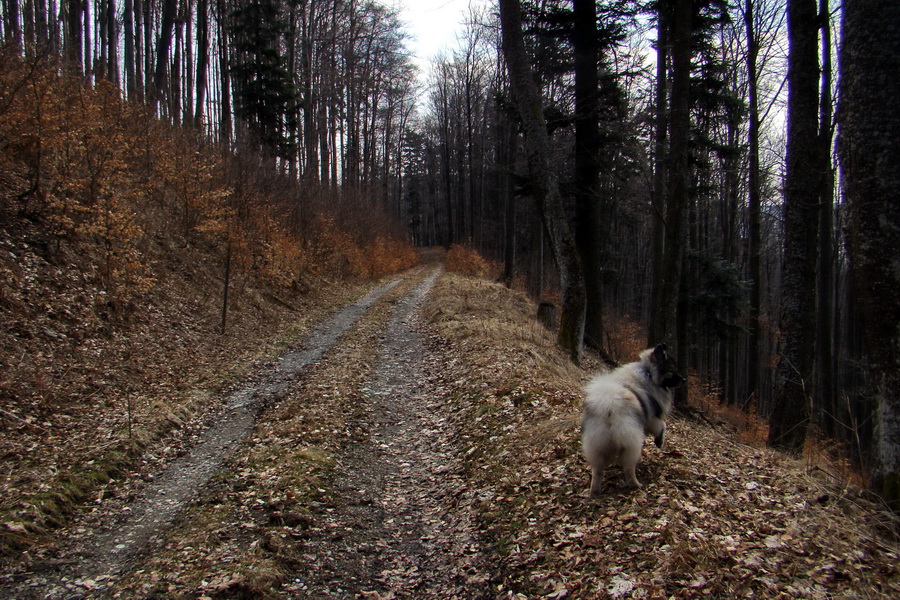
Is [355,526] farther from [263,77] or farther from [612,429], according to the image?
[263,77]

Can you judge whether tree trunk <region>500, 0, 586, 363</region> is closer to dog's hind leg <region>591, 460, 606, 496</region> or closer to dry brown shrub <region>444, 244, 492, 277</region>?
dog's hind leg <region>591, 460, 606, 496</region>

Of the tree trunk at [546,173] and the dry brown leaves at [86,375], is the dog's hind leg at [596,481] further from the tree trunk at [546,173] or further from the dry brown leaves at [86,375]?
the tree trunk at [546,173]

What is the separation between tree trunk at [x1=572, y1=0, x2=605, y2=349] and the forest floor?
6275 millimetres

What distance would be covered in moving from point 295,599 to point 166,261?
13171 mm

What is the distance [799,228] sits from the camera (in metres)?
6.77

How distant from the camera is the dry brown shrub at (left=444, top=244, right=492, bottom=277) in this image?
3100 cm

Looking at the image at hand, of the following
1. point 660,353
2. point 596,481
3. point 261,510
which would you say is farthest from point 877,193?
point 261,510

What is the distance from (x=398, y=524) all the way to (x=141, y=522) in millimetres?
2786

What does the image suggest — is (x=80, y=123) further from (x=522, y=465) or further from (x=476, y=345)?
(x=522, y=465)

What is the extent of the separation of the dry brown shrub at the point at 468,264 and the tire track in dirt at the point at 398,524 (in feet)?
74.2

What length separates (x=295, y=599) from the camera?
13.3ft

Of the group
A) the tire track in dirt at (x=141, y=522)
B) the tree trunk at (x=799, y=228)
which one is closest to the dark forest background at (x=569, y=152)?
the tree trunk at (x=799, y=228)

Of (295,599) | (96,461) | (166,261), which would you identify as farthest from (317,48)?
(295,599)

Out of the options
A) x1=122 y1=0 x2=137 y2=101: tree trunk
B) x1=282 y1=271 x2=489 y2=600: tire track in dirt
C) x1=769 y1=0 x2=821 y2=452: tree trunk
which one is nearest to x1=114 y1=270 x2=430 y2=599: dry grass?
x1=282 y1=271 x2=489 y2=600: tire track in dirt
